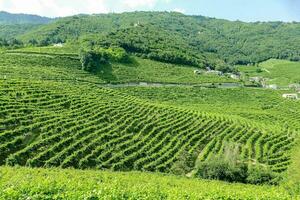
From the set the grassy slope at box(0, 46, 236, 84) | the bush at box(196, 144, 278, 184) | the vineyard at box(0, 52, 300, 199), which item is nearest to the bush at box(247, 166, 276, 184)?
the bush at box(196, 144, 278, 184)

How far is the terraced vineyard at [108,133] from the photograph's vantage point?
160 ft

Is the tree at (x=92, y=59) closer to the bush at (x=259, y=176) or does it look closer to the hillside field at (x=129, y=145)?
the hillside field at (x=129, y=145)

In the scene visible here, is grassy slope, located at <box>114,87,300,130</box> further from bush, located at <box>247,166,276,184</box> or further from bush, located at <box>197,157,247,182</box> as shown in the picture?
bush, located at <box>197,157,247,182</box>

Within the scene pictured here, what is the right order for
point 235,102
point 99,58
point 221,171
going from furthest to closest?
point 99,58, point 235,102, point 221,171

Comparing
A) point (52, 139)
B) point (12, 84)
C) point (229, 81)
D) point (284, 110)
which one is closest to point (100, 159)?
point (52, 139)

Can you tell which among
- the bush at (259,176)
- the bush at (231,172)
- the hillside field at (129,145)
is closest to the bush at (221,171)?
the bush at (231,172)

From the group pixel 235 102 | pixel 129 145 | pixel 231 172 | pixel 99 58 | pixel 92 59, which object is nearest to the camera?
pixel 231 172

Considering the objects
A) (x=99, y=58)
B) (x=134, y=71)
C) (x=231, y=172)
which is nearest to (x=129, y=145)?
(x=231, y=172)

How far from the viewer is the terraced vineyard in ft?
160

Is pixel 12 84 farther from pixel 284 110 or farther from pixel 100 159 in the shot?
pixel 284 110

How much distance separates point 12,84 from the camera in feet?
212

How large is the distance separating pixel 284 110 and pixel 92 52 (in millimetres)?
57201

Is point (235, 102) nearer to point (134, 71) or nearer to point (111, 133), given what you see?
point (134, 71)

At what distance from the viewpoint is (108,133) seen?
5688cm
